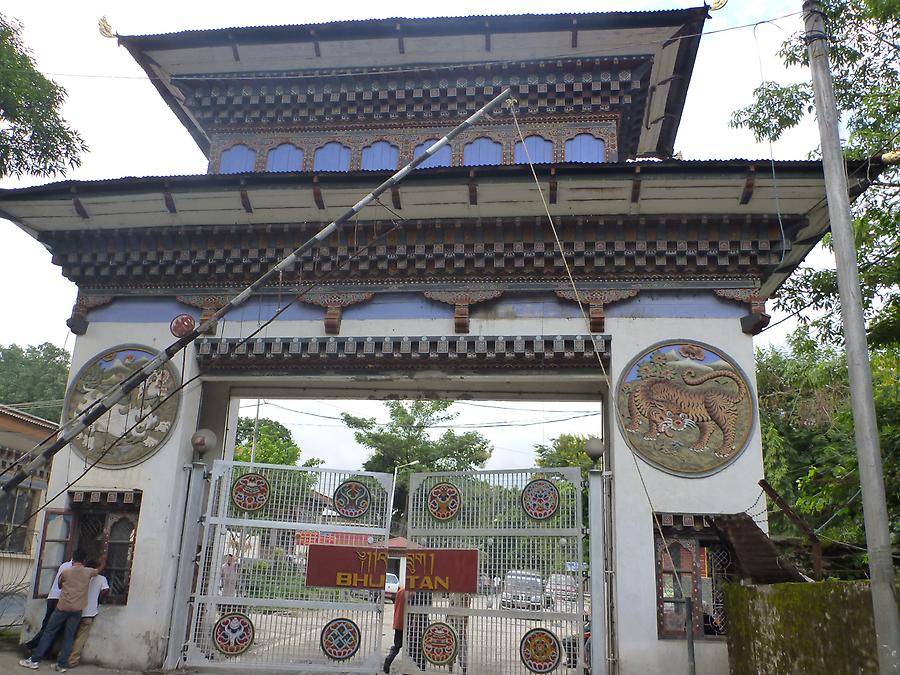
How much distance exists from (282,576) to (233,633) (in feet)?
3.09

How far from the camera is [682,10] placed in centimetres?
1155

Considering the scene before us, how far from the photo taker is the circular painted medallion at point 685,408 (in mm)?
9547

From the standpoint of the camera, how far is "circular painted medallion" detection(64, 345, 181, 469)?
34.7 ft

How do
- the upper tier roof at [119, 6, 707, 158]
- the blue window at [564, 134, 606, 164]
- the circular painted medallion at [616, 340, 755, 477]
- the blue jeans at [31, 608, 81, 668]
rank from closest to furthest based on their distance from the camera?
1. the blue jeans at [31, 608, 81, 668]
2. the circular painted medallion at [616, 340, 755, 477]
3. the upper tier roof at [119, 6, 707, 158]
4. the blue window at [564, 134, 606, 164]

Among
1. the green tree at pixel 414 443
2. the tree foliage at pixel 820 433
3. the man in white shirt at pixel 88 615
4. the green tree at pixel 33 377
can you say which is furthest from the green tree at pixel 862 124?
the green tree at pixel 33 377

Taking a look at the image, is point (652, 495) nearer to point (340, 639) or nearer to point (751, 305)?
point (751, 305)

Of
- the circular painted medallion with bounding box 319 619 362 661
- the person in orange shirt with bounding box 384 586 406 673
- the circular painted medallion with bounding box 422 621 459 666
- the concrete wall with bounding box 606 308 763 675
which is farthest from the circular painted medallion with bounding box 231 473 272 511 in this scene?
the concrete wall with bounding box 606 308 763 675

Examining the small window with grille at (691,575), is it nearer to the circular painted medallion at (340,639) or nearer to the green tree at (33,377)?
the circular painted medallion at (340,639)

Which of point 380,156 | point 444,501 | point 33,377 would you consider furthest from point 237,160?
point 33,377

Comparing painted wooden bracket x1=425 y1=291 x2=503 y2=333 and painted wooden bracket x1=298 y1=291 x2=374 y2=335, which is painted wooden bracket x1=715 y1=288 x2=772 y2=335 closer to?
painted wooden bracket x1=425 y1=291 x2=503 y2=333

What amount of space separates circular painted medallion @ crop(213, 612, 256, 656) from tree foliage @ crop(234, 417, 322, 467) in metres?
22.0

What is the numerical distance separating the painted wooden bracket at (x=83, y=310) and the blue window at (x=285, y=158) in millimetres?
3496

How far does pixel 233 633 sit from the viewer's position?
31.6ft

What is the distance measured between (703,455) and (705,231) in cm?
307
